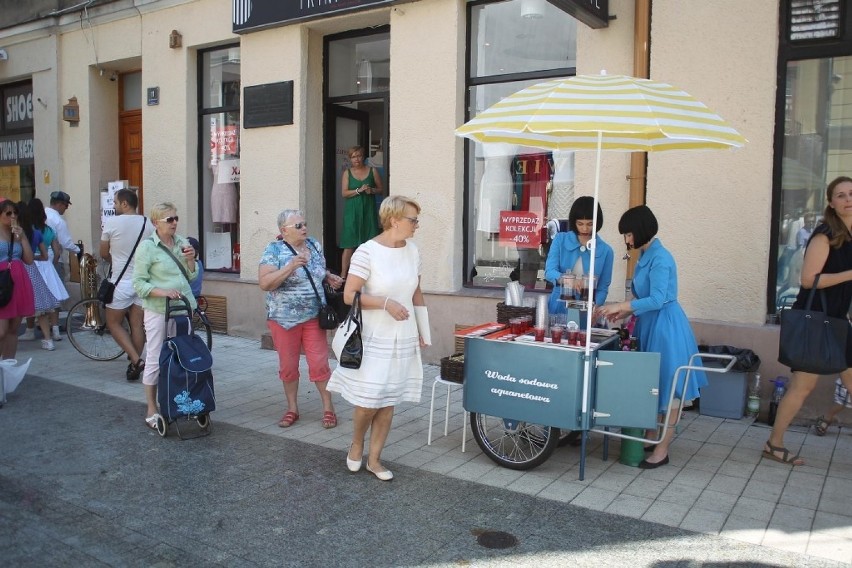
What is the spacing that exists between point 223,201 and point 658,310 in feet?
23.3

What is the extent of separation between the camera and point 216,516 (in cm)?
423

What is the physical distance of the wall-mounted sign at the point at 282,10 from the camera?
840cm

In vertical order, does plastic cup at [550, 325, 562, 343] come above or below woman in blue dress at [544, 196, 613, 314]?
below

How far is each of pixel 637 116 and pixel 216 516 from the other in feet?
10.7

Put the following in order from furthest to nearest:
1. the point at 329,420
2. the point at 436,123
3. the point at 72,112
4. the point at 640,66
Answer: the point at 72,112 < the point at 436,123 < the point at 640,66 < the point at 329,420

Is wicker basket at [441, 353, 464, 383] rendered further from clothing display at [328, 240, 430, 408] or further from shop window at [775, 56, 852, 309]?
shop window at [775, 56, 852, 309]

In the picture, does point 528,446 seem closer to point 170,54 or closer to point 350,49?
point 350,49

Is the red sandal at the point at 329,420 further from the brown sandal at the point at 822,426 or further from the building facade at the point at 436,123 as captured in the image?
the brown sandal at the point at 822,426

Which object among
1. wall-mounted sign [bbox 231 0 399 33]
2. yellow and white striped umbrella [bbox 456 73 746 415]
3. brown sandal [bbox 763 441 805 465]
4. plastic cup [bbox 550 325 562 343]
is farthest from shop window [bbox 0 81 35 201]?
brown sandal [bbox 763 441 805 465]

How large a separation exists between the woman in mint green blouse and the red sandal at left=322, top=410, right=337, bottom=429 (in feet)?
4.15

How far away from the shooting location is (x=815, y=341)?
481 centimetres

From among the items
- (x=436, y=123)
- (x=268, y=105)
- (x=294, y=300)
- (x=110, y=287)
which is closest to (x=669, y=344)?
(x=294, y=300)

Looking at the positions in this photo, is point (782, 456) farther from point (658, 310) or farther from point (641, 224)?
point (641, 224)

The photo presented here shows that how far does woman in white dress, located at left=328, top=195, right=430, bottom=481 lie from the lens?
14.9ft
